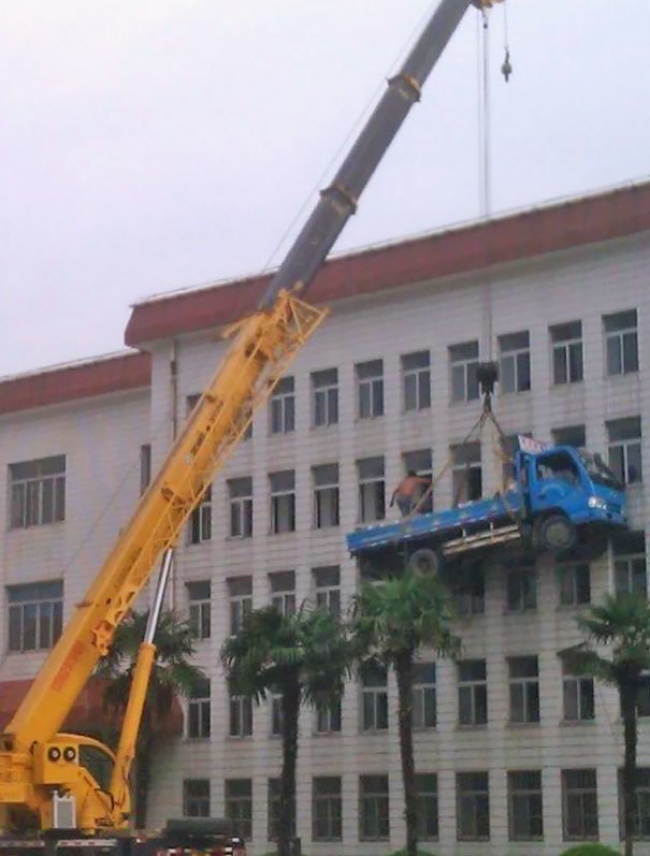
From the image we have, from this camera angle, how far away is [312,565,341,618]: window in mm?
46312

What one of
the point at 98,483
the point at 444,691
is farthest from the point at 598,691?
the point at 98,483

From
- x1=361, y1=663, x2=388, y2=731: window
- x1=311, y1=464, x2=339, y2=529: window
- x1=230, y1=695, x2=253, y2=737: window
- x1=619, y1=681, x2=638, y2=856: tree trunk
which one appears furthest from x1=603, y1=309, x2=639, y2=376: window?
x1=230, y1=695, x2=253, y2=737: window

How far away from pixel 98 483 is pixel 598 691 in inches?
731

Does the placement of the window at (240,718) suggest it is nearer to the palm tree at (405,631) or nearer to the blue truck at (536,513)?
the blue truck at (536,513)

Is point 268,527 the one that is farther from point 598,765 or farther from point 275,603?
point 598,765

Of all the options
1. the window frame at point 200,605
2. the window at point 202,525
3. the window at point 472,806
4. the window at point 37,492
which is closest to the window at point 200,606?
the window frame at point 200,605

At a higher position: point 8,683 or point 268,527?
point 268,527

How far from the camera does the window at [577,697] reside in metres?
41.9

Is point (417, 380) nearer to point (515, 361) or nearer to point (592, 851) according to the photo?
point (515, 361)

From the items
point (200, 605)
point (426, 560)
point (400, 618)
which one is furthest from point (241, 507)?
point (400, 618)

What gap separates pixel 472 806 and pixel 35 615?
1708 centimetres

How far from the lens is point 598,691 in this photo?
41.5 m

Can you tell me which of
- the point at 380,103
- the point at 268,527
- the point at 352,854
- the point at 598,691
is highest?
the point at 380,103

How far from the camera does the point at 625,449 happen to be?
138ft
